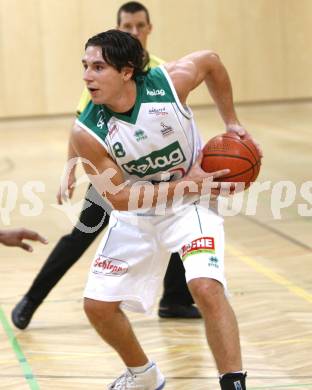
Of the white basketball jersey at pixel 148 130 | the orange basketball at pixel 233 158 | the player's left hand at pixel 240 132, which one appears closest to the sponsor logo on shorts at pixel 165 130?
the white basketball jersey at pixel 148 130

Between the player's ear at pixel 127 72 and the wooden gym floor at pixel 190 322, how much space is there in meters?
1.58

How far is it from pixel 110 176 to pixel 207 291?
737mm

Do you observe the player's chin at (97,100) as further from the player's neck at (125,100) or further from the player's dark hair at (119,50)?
the player's dark hair at (119,50)

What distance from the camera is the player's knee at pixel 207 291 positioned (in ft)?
12.1

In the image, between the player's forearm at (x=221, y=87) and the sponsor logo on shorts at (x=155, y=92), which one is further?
the player's forearm at (x=221, y=87)

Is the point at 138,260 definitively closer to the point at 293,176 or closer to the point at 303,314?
the point at 303,314

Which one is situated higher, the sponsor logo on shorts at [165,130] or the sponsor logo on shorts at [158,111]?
the sponsor logo on shorts at [158,111]

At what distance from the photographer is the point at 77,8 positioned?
1642cm

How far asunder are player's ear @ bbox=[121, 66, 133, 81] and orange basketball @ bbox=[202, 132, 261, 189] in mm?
546

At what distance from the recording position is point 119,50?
409 centimetres

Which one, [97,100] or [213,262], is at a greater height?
[97,100]

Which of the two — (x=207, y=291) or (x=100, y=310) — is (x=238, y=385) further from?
(x=100, y=310)

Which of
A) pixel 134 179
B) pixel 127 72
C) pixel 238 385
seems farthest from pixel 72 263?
pixel 238 385

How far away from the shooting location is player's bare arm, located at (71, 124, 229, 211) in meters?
4.02
